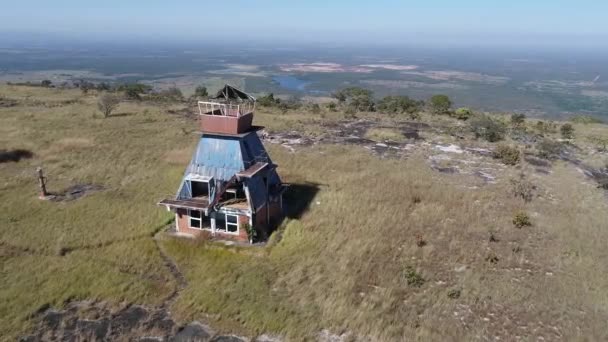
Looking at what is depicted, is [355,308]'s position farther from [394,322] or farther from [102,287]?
[102,287]

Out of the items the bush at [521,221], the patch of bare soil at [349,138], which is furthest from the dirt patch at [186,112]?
the bush at [521,221]

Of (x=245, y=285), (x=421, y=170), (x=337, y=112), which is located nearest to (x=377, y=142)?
(x=421, y=170)

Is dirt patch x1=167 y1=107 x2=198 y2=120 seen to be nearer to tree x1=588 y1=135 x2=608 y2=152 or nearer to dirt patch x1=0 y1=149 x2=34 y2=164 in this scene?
dirt patch x1=0 y1=149 x2=34 y2=164

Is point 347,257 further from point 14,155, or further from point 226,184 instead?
point 14,155

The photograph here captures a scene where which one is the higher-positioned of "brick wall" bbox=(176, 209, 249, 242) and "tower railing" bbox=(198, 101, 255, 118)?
"tower railing" bbox=(198, 101, 255, 118)

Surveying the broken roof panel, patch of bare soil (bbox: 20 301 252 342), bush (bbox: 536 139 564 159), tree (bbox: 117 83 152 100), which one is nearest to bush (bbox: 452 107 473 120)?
bush (bbox: 536 139 564 159)

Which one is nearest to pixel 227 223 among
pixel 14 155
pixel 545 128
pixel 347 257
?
pixel 347 257
